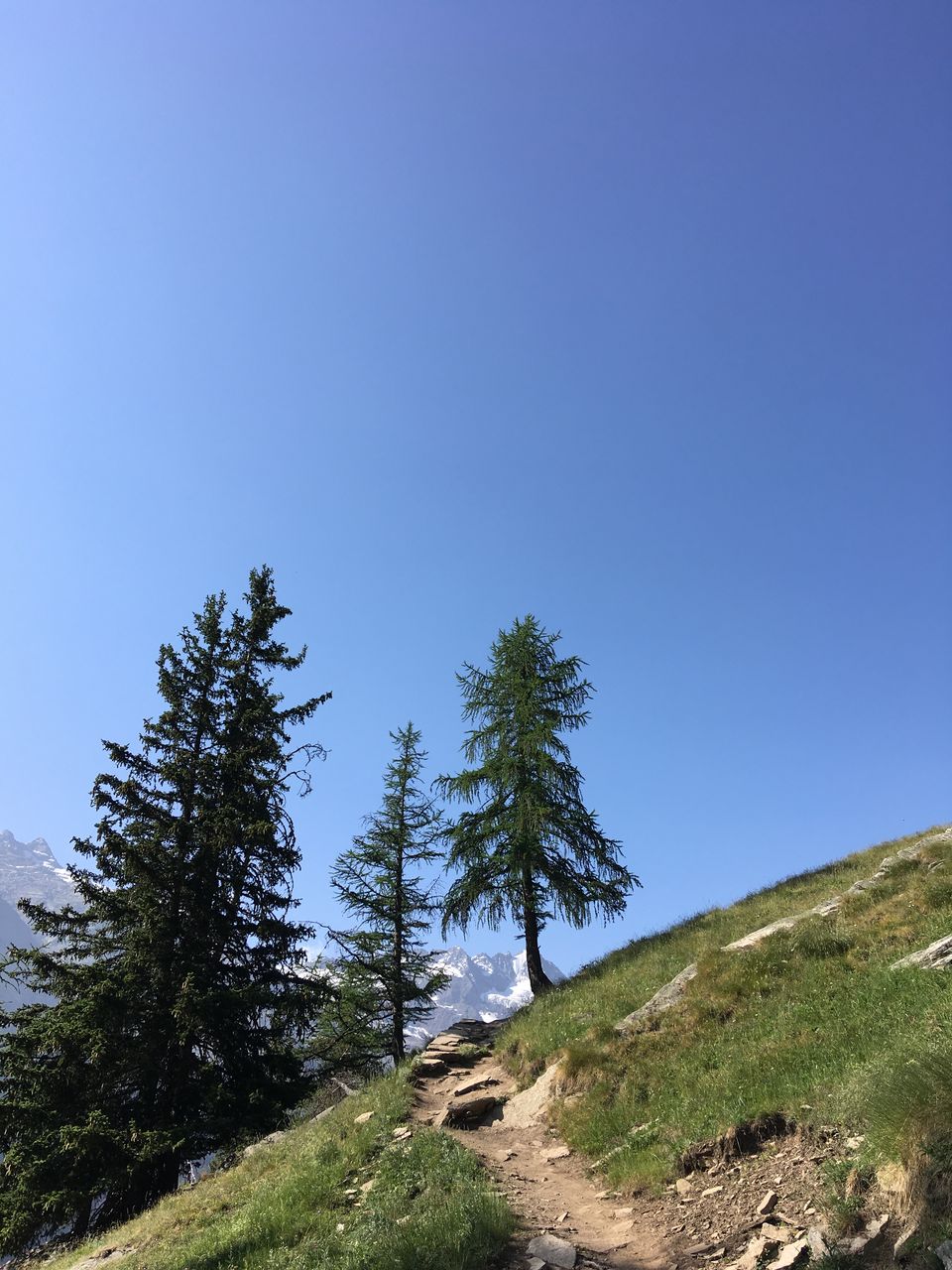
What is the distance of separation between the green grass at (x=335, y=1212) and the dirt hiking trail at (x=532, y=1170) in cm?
51

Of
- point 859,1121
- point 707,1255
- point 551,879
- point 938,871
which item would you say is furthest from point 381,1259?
point 551,879

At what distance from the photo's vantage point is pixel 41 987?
1603 cm

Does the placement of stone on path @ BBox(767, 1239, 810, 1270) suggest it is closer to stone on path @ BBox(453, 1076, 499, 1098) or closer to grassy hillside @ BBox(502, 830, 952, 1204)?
grassy hillside @ BBox(502, 830, 952, 1204)

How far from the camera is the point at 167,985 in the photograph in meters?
15.9

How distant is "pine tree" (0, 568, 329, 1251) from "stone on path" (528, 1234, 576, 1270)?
9550 millimetres

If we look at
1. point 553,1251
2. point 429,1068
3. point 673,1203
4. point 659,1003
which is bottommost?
point 673,1203

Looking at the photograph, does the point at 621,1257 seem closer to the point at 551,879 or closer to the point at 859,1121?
the point at 859,1121

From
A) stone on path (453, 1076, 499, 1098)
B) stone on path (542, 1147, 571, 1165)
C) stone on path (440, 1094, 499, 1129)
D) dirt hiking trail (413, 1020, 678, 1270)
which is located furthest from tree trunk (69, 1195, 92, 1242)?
stone on path (542, 1147, 571, 1165)

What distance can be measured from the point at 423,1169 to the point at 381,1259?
2.90 metres

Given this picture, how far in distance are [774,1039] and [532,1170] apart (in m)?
4.12

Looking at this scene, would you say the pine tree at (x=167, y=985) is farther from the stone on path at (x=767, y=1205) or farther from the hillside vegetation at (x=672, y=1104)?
the stone on path at (x=767, y=1205)

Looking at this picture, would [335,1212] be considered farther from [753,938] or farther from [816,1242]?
[753,938]

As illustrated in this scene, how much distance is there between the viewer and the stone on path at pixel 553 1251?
7.05 meters

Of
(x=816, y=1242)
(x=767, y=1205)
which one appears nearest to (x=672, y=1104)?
(x=767, y=1205)
